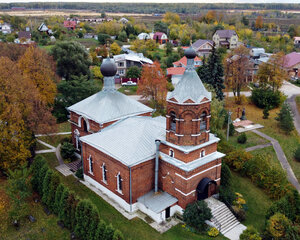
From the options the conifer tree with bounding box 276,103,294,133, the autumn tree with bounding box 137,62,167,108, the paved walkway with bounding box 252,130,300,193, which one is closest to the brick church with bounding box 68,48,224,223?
the paved walkway with bounding box 252,130,300,193

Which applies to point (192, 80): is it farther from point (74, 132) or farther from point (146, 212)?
point (74, 132)

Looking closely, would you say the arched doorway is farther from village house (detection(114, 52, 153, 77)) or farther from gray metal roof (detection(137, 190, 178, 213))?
village house (detection(114, 52, 153, 77))

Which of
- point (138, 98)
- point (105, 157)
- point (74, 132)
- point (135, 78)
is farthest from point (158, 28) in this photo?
point (105, 157)

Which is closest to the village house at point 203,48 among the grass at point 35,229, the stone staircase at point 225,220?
the stone staircase at point 225,220

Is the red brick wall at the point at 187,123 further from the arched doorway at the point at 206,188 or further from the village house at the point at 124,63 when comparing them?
the village house at the point at 124,63

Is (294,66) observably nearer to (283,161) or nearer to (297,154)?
(297,154)
